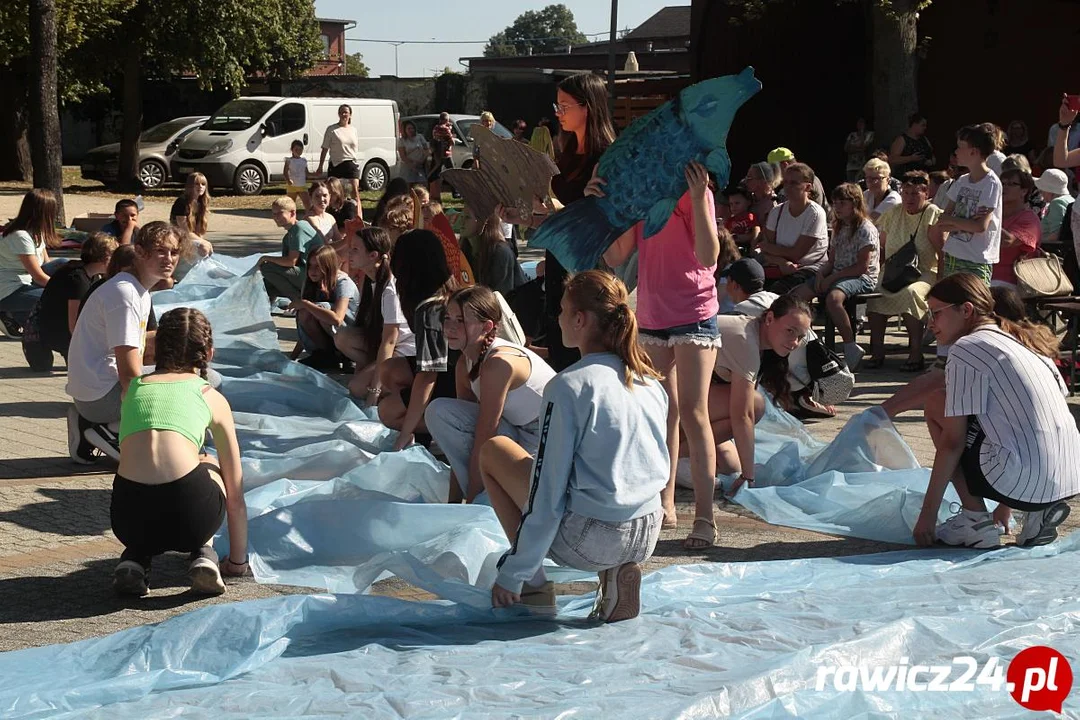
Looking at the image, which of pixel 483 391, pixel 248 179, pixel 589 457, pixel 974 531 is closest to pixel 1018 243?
pixel 974 531

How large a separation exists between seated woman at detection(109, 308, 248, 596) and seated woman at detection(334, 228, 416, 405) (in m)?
2.54

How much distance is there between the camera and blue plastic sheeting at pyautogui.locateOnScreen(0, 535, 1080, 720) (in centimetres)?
381

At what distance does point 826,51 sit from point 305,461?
17501mm

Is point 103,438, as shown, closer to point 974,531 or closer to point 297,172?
point 974,531

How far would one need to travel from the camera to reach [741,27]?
22297 mm

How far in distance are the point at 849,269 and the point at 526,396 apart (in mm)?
5332

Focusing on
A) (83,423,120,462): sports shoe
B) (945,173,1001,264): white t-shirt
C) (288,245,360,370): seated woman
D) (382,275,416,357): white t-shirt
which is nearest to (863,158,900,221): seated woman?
(945,173,1001,264): white t-shirt

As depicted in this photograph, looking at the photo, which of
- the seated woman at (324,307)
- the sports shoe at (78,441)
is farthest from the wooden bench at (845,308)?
the sports shoe at (78,441)

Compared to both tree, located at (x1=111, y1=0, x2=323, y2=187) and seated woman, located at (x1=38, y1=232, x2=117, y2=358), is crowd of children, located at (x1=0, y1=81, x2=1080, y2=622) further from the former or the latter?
tree, located at (x1=111, y1=0, x2=323, y2=187)

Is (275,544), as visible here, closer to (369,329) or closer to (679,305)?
(679,305)

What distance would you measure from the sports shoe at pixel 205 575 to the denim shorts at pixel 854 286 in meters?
6.43

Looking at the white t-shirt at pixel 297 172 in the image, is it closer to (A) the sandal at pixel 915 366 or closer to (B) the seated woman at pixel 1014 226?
(A) the sandal at pixel 915 366

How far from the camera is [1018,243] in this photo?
9.91 metres

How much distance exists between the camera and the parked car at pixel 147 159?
94.5 feet
